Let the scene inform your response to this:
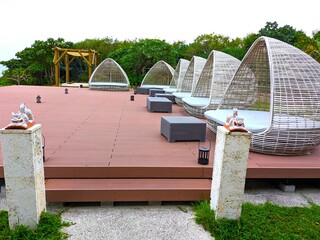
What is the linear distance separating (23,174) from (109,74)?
672 inches

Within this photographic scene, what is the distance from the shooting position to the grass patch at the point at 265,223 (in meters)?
2.79

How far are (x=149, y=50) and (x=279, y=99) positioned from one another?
60.8ft

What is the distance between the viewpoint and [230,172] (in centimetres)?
281

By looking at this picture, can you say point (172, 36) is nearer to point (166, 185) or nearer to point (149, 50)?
point (149, 50)

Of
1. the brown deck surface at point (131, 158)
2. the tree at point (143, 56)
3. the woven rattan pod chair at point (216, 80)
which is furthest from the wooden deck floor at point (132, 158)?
the tree at point (143, 56)

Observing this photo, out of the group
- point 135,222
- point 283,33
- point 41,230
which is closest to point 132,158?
point 135,222

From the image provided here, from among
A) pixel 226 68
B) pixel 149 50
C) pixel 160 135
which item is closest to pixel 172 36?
pixel 149 50

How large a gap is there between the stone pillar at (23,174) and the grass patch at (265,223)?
1.85 meters

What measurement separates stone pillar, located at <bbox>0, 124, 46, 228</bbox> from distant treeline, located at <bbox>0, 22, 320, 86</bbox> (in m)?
20.0

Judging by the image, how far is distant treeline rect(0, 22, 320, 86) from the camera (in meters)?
22.4

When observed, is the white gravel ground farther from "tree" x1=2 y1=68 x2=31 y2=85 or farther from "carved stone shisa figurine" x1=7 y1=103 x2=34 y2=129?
"tree" x1=2 y1=68 x2=31 y2=85

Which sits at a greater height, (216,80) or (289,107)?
(216,80)

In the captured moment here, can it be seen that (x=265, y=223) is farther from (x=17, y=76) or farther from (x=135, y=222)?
(x=17, y=76)

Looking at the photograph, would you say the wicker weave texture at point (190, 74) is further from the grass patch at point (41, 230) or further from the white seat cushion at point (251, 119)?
the grass patch at point (41, 230)
